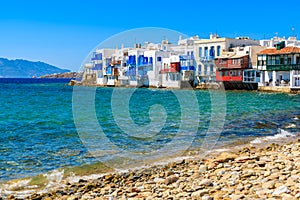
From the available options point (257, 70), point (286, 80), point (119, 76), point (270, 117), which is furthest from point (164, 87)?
point (270, 117)

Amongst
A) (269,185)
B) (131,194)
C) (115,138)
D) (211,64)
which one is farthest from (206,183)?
(211,64)

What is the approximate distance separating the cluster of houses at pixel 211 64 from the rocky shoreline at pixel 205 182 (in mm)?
45529

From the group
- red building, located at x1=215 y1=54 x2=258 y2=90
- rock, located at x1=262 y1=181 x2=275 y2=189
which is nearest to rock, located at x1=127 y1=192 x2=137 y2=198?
rock, located at x1=262 y1=181 x2=275 y2=189

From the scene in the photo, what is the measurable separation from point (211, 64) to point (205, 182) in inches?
2322

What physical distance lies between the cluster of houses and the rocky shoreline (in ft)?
149

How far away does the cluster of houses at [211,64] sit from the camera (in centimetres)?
5514

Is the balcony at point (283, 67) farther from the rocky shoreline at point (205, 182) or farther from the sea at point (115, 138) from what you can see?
the rocky shoreline at point (205, 182)

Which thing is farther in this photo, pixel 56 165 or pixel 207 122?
pixel 207 122

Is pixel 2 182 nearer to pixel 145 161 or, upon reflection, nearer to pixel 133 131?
pixel 145 161

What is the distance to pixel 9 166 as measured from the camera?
38.8 feet

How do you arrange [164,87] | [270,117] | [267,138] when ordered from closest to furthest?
[267,138] < [270,117] < [164,87]

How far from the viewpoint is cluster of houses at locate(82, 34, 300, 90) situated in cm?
5514

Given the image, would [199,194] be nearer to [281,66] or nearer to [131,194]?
[131,194]

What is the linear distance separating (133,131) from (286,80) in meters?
40.5
